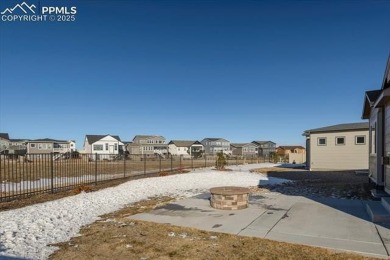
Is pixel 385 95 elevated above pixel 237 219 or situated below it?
above

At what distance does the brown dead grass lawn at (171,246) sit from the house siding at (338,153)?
1929cm

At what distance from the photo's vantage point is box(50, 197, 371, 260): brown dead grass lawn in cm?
429

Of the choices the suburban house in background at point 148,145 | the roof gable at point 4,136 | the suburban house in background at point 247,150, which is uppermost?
the roof gable at point 4,136

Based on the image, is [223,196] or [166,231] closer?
[166,231]

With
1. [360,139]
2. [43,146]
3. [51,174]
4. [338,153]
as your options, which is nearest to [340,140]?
[338,153]

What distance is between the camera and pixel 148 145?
72312 millimetres

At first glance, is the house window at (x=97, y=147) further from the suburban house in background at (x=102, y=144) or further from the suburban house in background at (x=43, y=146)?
the suburban house in background at (x=43, y=146)

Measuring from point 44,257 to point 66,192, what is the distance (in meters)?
6.68

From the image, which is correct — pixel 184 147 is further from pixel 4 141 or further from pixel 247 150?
pixel 4 141

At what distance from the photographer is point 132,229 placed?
5.69 metres

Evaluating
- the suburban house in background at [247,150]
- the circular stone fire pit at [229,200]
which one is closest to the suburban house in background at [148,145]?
the suburban house in background at [247,150]

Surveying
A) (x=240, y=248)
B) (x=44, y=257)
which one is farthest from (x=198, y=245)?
(x=44, y=257)

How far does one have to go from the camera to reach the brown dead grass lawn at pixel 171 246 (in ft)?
14.1

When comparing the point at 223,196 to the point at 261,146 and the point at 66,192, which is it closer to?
the point at 66,192
